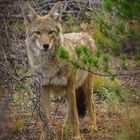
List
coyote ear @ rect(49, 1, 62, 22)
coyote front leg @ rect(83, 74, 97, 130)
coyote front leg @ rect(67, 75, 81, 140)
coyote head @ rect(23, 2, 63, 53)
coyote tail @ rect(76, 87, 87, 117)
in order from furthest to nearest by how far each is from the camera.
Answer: coyote front leg @ rect(83, 74, 97, 130) < coyote tail @ rect(76, 87, 87, 117) < coyote ear @ rect(49, 1, 62, 22) < coyote front leg @ rect(67, 75, 81, 140) < coyote head @ rect(23, 2, 63, 53)

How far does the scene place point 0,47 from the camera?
7.74 metres

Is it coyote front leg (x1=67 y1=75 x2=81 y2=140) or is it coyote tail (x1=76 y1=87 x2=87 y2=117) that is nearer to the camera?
coyote front leg (x1=67 y1=75 x2=81 y2=140)

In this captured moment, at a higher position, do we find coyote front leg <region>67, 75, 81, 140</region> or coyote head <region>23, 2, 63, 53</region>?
coyote head <region>23, 2, 63, 53</region>

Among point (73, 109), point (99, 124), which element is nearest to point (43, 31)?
point (73, 109)

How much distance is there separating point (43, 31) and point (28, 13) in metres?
0.39

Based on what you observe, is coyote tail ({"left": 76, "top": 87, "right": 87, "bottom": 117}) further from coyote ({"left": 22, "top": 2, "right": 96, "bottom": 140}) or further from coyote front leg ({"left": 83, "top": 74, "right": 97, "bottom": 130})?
coyote ({"left": 22, "top": 2, "right": 96, "bottom": 140})

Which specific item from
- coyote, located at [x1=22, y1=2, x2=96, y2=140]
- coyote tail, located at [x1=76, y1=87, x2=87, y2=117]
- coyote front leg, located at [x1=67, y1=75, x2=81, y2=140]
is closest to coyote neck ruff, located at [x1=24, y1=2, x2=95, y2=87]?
coyote, located at [x1=22, y1=2, x2=96, y2=140]

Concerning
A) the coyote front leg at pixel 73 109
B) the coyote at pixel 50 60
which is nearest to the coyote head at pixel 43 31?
the coyote at pixel 50 60

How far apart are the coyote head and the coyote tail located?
1227 mm

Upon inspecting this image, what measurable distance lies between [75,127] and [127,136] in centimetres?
261

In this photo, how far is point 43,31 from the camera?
823cm

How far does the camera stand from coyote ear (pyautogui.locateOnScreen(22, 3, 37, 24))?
830 centimetres

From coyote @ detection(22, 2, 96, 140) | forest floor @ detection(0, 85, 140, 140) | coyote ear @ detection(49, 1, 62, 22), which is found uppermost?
coyote ear @ detection(49, 1, 62, 22)

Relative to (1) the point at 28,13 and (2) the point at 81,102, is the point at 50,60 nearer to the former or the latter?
(1) the point at 28,13
